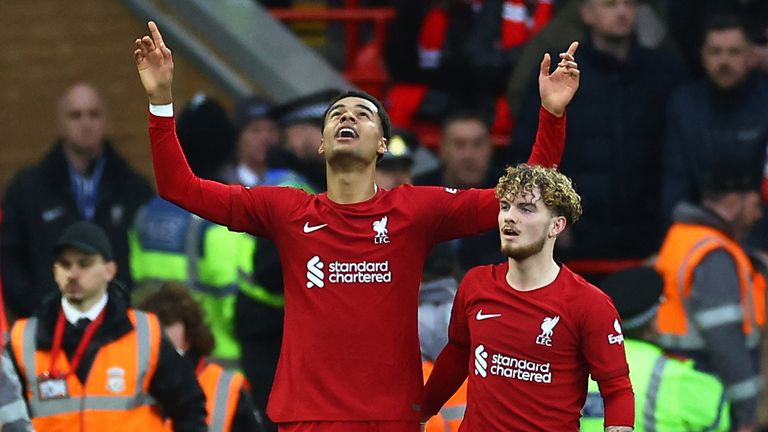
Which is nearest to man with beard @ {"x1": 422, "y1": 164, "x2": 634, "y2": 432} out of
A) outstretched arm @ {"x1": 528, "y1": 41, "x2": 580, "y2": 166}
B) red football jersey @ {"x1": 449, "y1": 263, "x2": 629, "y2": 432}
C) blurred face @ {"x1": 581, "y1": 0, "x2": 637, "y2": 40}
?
red football jersey @ {"x1": 449, "y1": 263, "x2": 629, "y2": 432}

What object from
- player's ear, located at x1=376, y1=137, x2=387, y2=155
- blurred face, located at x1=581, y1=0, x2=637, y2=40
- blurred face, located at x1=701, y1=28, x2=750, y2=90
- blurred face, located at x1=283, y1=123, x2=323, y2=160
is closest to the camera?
player's ear, located at x1=376, y1=137, x2=387, y2=155

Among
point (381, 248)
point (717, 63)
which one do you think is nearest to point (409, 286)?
point (381, 248)

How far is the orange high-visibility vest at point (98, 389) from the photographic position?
320 inches

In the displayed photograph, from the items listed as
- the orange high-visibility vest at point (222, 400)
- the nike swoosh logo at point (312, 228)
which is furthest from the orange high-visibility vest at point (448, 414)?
the nike swoosh logo at point (312, 228)

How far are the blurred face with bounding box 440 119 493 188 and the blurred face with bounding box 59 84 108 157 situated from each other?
1.94 meters

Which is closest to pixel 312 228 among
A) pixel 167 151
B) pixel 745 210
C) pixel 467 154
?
pixel 167 151

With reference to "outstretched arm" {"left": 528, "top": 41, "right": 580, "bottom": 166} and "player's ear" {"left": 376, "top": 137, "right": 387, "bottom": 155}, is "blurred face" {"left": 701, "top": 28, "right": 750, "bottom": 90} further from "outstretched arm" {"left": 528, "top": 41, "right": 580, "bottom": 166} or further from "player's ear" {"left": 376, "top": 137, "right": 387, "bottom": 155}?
"player's ear" {"left": 376, "top": 137, "right": 387, "bottom": 155}

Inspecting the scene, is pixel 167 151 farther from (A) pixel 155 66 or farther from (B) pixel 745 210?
(B) pixel 745 210

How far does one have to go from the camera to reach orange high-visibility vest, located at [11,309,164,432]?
814 centimetres

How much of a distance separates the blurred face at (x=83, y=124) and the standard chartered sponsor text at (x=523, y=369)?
4.75m

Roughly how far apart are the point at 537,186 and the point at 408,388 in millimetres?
863

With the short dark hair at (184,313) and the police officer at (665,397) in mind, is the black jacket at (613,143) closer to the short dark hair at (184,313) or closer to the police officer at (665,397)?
the short dark hair at (184,313)

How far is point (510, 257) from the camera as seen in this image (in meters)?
7.09

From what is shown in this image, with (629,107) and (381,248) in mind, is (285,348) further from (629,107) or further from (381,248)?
(629,107)
